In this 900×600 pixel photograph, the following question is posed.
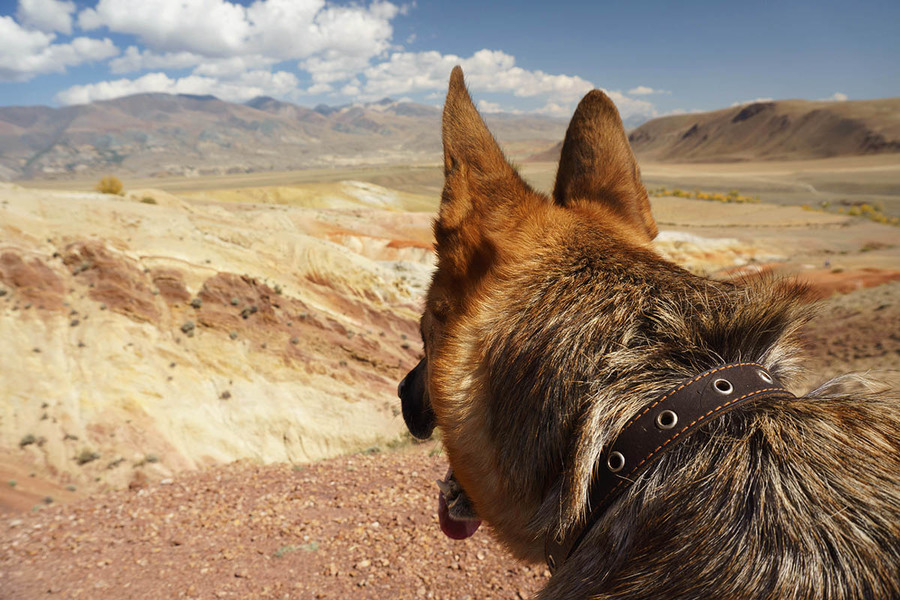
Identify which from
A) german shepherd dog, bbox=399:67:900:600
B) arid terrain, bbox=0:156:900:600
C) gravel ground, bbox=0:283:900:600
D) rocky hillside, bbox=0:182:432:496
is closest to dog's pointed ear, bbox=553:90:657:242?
german shepherd dog, bbox=399:67:900:600

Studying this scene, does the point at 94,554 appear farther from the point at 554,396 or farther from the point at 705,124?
the point at 705,124

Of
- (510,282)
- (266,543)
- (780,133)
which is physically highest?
(780,133)

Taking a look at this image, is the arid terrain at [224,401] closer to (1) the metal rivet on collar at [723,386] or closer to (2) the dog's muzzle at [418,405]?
(1) the metal rivet on collar at [723,386]

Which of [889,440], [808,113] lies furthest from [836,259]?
[808,113]

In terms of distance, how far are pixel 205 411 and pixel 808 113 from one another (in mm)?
164074

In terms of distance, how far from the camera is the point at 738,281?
164 centimetres

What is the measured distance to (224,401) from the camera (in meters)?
10.6

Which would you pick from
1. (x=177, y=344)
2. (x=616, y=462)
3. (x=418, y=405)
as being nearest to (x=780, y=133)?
(x=177, y=344)

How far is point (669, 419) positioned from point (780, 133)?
539 feet

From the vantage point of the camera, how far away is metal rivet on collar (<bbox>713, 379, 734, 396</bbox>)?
1.13 metres

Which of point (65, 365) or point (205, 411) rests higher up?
point (65, 365)

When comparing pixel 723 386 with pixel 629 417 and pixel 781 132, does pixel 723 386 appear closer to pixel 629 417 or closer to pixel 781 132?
pixel 629 417

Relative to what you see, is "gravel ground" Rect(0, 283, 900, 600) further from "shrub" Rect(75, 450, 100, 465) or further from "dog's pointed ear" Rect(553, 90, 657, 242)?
"dog's pointed ear" Rect(553, 90, 657, 242)

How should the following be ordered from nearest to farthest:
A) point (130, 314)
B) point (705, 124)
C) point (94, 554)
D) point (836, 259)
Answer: point (94, 554) → point (130, 314) → point (836, 259) → point (705, 124)
